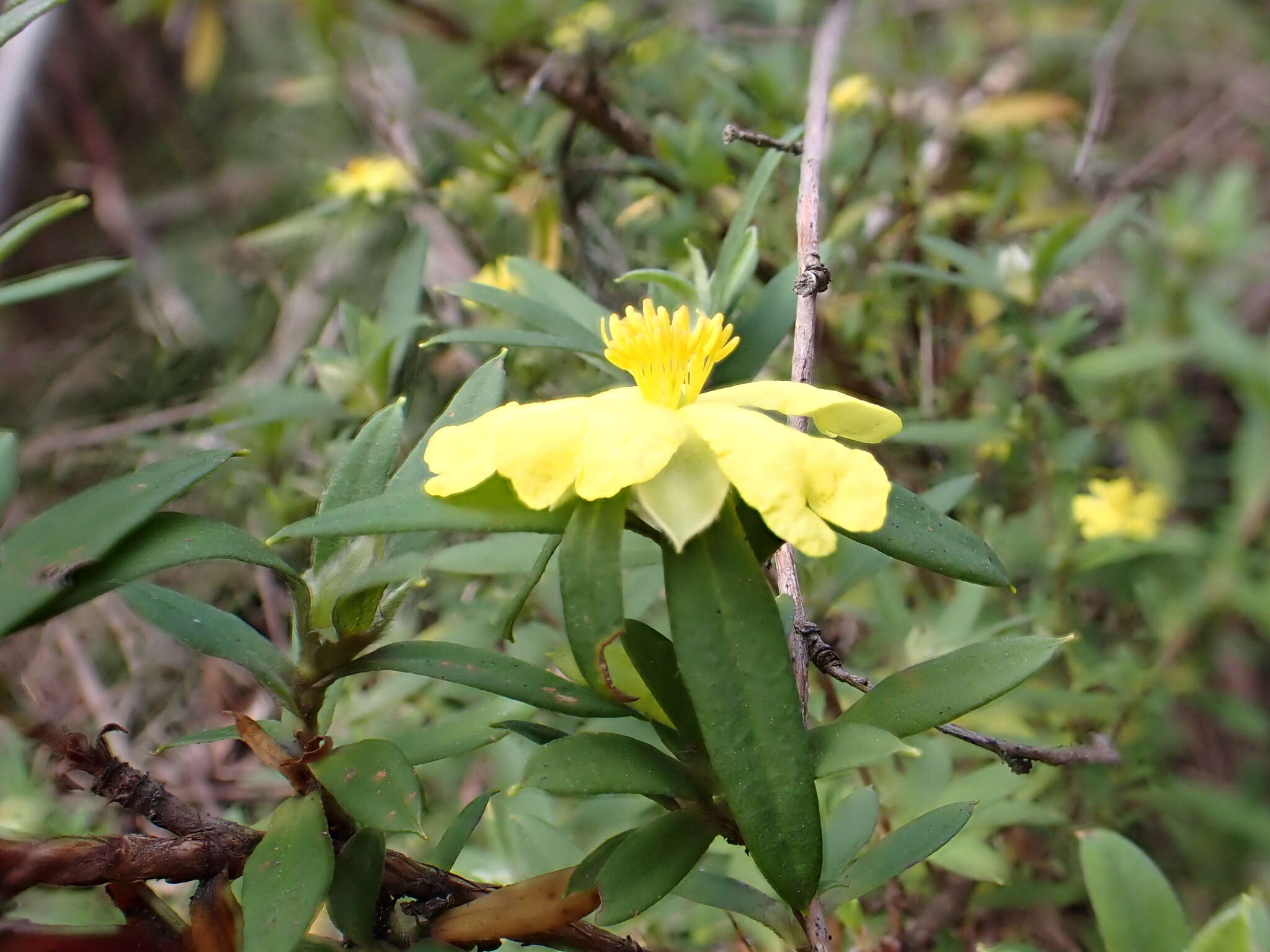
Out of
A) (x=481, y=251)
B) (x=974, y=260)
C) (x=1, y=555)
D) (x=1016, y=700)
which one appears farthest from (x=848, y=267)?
(x=1, y=555)

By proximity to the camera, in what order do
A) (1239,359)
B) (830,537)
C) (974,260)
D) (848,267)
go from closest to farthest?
(830,537) < (974,260) < (848,267) < (1239,359)

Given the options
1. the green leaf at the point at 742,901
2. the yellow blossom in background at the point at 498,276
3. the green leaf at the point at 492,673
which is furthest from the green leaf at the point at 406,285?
the green leaf at the point at 742,901

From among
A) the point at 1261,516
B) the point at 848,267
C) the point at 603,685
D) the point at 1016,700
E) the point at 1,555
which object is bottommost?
the point at 1261,516

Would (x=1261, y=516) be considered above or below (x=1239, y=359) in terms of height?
below

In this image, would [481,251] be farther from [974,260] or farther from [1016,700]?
[1016,700]

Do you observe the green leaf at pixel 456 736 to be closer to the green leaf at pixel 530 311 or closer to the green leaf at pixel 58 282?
the green leaf at pixel 530 311

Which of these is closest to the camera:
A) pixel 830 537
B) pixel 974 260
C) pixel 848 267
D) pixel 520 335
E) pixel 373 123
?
pixel 830 537

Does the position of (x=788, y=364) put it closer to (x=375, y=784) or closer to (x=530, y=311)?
(x=530, y=311)
